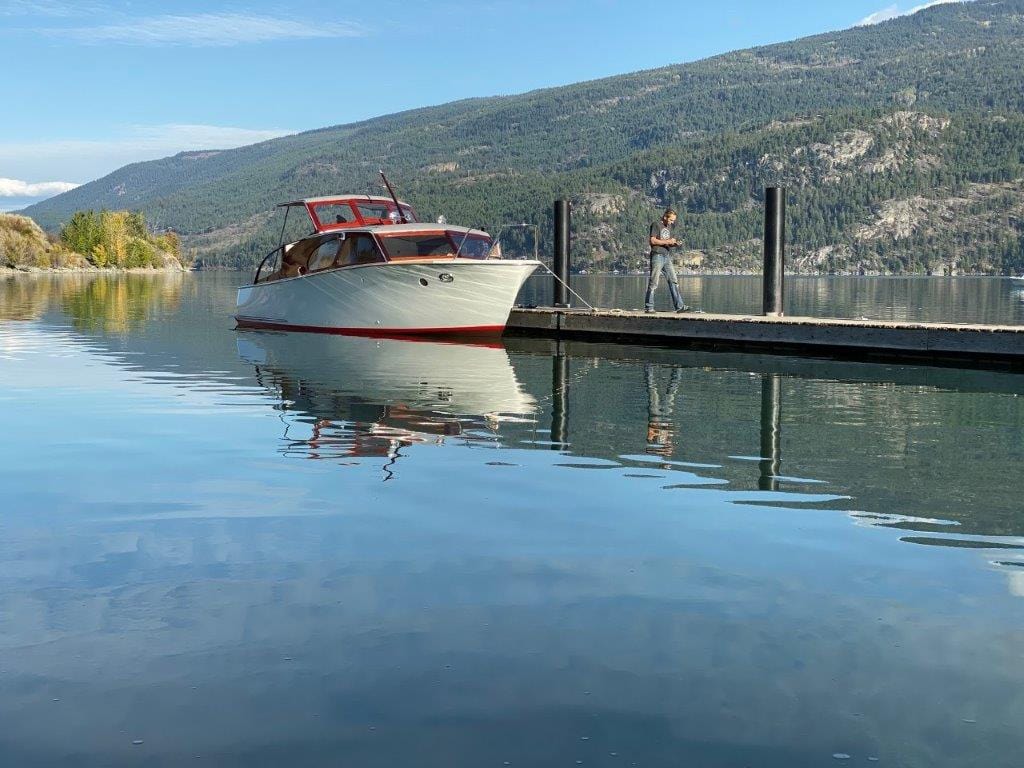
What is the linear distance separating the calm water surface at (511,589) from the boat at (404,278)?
12.9 meters

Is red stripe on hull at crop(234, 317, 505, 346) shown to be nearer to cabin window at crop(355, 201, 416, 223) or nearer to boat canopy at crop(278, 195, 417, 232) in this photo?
boat canopy at crop(278, 195, 417, 232)

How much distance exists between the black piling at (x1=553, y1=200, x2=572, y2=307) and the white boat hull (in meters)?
1.91

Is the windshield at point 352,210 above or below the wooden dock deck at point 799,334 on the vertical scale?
above

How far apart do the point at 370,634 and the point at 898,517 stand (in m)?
4.50

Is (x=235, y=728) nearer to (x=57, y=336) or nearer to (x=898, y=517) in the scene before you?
(x=898, y=517)

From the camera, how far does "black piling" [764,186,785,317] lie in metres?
24.5

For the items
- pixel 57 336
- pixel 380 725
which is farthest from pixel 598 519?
pixel 57 336

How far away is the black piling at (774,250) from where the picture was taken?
80.3 ft

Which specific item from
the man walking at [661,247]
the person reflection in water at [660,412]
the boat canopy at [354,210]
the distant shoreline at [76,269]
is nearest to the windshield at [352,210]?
the boat canopy at [354,210]

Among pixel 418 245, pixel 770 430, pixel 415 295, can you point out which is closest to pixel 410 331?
pixel 415 295

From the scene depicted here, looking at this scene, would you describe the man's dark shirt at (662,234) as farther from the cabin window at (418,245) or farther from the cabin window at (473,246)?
the cabin window at (418,245)

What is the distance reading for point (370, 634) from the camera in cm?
584

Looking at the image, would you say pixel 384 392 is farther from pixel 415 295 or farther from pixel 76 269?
pixel 76 269

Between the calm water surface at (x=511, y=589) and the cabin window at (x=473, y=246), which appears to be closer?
the calm water surface at (x=511, y=589)
